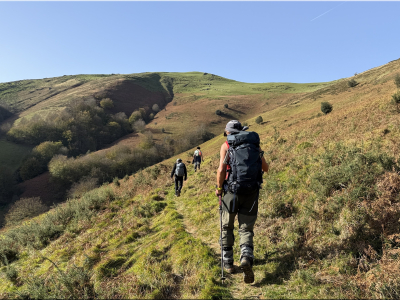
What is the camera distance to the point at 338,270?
3.42 meters

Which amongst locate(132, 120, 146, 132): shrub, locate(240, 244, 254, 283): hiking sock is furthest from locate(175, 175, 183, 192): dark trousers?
locate(132, 120, 146, 132): shrub

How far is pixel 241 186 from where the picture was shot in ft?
12.7

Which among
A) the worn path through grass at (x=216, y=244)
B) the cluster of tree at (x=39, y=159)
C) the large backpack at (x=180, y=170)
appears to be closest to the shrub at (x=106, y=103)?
the cluster of tree at (x=39, y=159)

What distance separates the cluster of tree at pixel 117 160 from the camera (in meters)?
49.4

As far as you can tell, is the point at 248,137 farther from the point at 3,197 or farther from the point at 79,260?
the point at 3,197

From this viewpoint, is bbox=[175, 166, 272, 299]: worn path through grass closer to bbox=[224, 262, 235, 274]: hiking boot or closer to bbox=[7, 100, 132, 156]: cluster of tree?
bbox=[224, 262, 235, 274]: hiking boot

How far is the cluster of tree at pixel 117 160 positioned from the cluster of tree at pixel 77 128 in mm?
15356

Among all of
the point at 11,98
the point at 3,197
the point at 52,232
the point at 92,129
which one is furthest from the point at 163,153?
the point at 11,98

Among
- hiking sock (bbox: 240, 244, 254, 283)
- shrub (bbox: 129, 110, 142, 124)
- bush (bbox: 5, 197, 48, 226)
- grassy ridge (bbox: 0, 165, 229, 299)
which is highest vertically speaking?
shrub (bbox: 129, 110, 142, 124)

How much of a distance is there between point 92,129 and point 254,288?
82.2 meters

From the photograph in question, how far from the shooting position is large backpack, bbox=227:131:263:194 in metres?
3.83

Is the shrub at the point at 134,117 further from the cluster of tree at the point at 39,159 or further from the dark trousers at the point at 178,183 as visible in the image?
the dark trousers at the point at 178,183

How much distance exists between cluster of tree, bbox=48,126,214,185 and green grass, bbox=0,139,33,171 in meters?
12.1

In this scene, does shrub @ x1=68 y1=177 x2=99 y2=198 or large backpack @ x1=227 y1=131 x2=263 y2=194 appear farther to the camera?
shrub @ x1=68 y1=177 x2=99 y2=198
